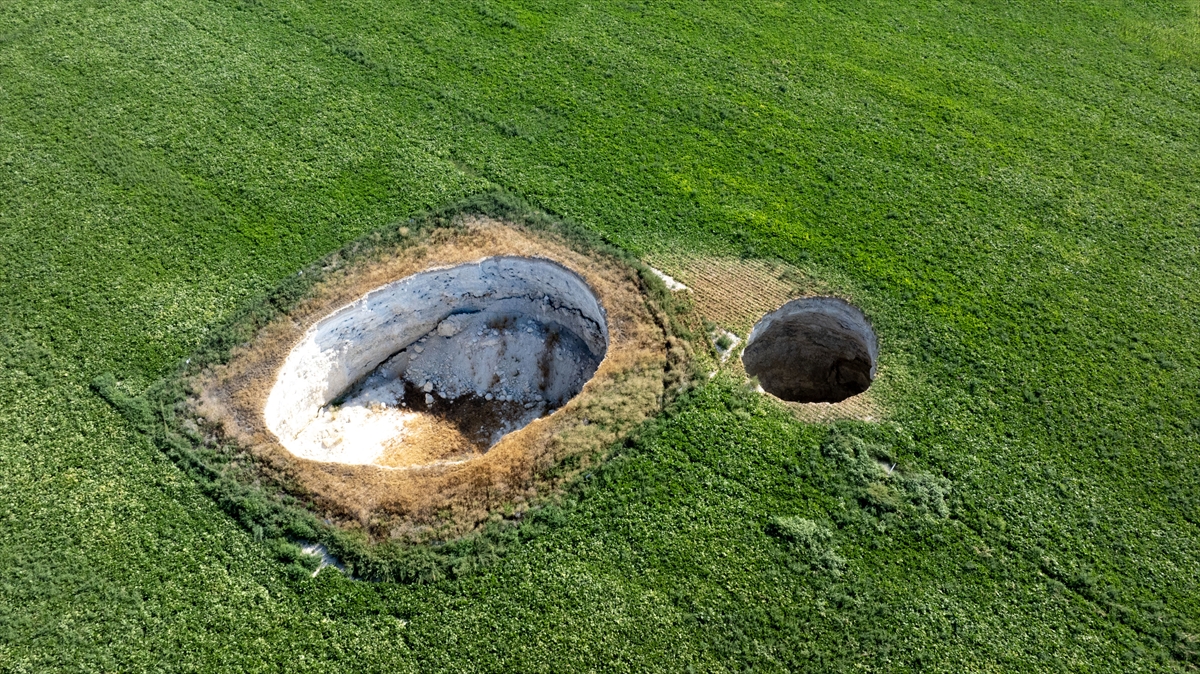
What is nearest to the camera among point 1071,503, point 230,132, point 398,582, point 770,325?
point 398,582

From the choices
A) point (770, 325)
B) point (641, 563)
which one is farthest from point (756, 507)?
point (770, 325)

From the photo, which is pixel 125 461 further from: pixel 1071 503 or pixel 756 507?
Result: pixel 1071 503

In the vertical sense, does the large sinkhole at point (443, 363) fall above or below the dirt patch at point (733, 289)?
below

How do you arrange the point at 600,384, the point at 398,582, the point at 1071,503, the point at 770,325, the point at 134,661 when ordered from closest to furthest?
the point at 134,661 < the point at 398,582 < the point at 1071,503 < the point at 600,384 < the point at 770,325

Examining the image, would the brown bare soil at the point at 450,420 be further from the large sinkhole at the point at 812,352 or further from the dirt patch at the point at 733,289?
the large sinkhole at the point at 812,352

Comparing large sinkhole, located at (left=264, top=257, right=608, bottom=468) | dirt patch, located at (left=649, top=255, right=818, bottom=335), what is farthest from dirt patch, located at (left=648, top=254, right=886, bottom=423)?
large sinkhole, located at (left=264, top=257, right=608, bottom=468)

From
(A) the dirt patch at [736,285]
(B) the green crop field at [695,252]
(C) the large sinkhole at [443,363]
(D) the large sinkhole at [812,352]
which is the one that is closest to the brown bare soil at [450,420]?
(C) the large sinkhole at [443,363]
